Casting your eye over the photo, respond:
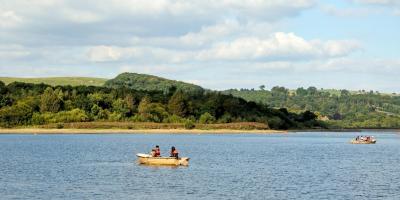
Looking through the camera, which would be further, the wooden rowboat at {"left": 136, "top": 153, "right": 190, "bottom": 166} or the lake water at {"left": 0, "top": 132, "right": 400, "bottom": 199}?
the wooden rowboat at {"left": 136, "top": 153, "right": 190, "bottom": 166}

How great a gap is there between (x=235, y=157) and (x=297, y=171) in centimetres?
2504

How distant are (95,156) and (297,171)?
3297 centimetres

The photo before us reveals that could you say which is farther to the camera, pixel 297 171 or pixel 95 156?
pixel 95 156

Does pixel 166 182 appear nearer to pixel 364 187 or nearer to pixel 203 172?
pixel 203 172

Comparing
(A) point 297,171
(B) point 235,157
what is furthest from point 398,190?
(B) point 235,157

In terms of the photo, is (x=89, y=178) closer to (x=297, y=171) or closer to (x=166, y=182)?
(x=166, y=182)

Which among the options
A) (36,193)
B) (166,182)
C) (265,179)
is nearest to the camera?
(36,193)

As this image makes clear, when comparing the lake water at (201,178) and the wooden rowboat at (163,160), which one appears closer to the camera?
the lake water at (201,178)

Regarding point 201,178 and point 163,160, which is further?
point 163,160

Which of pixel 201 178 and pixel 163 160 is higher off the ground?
pixel 163 160

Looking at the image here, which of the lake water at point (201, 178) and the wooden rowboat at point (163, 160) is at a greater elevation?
the wooden rowboat at point (163, 160)

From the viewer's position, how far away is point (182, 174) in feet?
244

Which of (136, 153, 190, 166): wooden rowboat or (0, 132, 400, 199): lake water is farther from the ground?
(136, 153, 190, 166): wooden rowboat

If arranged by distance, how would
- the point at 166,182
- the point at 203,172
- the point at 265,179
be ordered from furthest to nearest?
the point at 203,172, the point at 265,179, the point at 166,182
